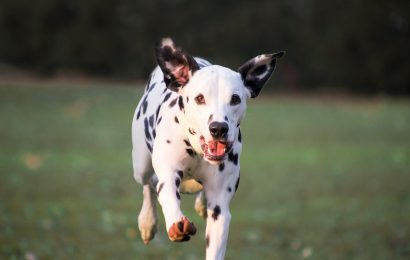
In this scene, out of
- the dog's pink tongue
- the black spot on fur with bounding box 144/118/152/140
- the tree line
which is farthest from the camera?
the tree line

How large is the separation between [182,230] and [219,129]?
611 millimetres

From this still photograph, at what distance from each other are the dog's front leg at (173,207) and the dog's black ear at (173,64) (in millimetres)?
566

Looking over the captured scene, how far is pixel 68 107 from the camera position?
1495 inches

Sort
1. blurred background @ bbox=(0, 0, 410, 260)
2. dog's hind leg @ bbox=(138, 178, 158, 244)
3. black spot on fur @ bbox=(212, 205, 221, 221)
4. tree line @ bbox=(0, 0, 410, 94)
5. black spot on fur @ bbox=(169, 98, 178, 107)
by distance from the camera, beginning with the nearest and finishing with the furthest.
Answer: black spot on fur @ bbox=(212, 205, 221, 221), black spot on fur @ bbox=(169, 98, 178, 107), dog's hind leg @ bbox=(138, 178, 158, 244), blurred background @ bbox=(0, 0, 410, 260), tree line @ bbox=(0, 0, 410, 94)

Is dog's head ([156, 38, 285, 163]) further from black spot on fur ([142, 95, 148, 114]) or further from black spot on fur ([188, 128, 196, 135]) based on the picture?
black spot on fur ([142, 95, 148, 114])

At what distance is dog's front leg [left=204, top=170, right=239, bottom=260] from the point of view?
638 cm

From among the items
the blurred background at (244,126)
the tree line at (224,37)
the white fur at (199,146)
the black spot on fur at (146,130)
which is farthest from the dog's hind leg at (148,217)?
the tree line at (224,37)

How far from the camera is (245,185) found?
21188 millimetres

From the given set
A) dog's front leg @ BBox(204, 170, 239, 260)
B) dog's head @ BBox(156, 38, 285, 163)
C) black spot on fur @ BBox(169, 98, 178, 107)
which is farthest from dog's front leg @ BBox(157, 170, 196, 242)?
black spot on fur @ BBox(169, 98, 178, 107)

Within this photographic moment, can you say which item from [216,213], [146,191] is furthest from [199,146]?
[146,191]

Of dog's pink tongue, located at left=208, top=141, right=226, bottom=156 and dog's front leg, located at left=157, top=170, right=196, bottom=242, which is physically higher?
dog's pink tongue, located at left=208, top=141, right=226, bottom=156

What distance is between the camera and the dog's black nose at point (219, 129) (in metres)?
5.87

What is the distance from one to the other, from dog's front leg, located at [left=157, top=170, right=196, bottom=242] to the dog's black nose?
514 mm

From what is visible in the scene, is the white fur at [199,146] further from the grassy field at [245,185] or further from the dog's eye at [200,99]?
the grassy field at [245,185]
